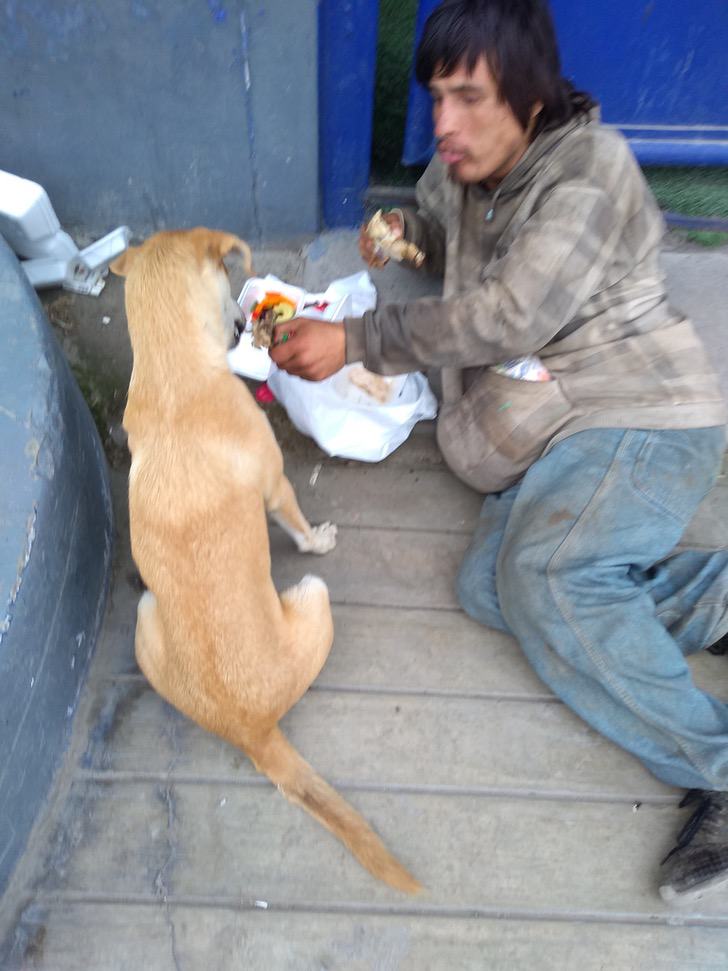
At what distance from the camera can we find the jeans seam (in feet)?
5.64

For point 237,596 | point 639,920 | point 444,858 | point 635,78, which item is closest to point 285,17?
point 635,78

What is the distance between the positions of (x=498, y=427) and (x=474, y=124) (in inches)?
33.6

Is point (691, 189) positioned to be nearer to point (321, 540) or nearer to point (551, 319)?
point (551, 319)

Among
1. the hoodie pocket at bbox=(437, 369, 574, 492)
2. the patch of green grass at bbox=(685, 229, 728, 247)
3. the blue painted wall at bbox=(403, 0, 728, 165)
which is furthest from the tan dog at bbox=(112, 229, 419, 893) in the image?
the patch of green grass at bbox=(685, 229, 728, 247)

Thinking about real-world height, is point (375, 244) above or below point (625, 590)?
above

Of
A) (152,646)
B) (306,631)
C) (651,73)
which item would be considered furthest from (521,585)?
(651,73)

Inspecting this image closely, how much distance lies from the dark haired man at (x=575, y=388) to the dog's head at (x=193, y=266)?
22cm

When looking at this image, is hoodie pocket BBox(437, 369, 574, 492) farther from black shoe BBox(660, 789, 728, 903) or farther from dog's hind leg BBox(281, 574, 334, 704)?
black shoe BBox(660, 789, 728, 903)

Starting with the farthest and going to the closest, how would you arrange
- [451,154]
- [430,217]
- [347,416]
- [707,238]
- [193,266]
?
[707,238] < [430,217] < [347,416] < [451,154] < [193,266]

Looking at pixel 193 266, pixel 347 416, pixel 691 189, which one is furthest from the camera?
pixel 691 189

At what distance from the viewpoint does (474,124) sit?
1.70m

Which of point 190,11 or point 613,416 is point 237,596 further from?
point 190,11

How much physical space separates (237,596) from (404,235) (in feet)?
4.84

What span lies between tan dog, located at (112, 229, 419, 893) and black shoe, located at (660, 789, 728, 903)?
654 mm
